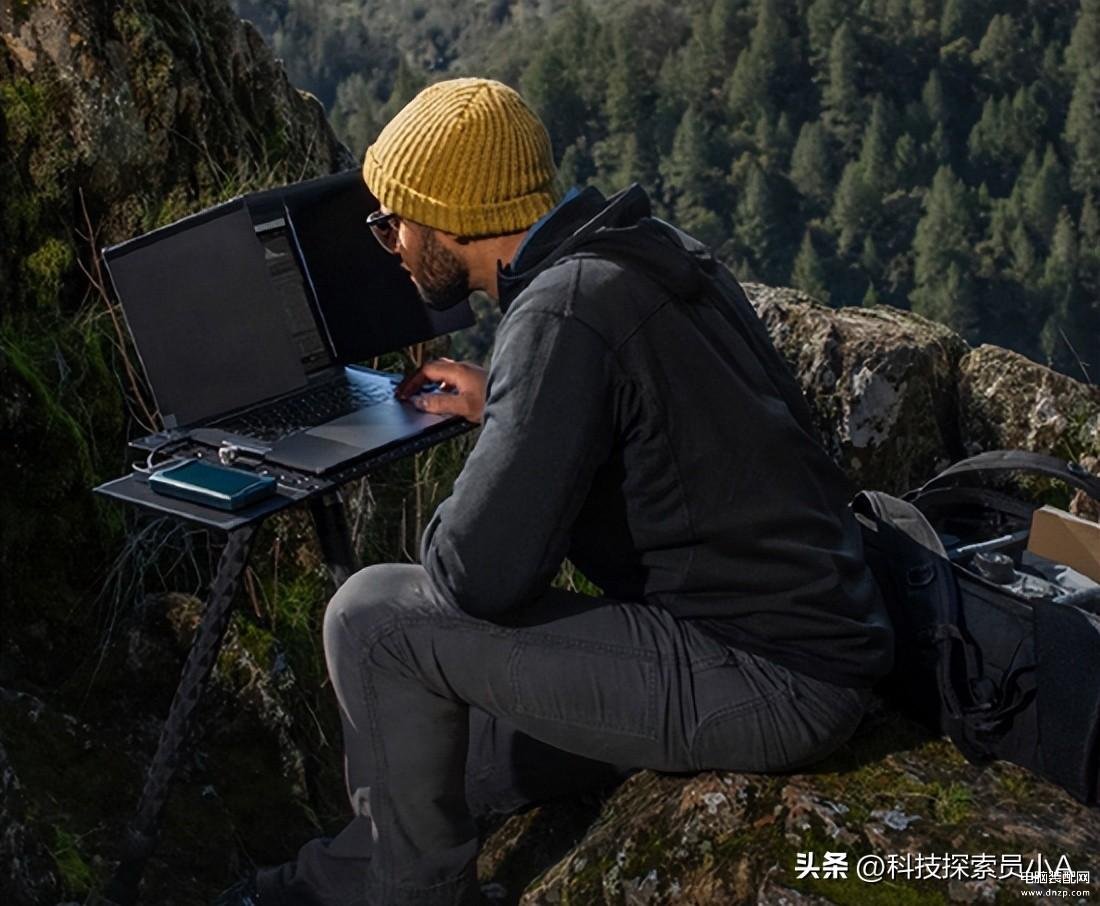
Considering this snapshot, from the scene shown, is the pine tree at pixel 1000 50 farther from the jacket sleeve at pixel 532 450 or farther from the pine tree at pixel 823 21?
the jacket sleeve at pixel 532 450

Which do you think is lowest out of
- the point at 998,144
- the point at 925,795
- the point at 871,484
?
the point at 998,144

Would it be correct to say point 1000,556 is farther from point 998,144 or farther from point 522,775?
point 998,144

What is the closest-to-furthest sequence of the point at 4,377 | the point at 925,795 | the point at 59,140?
the point at 925,795
the point at 4,377
the point at 59,140

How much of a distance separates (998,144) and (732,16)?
17.1 m

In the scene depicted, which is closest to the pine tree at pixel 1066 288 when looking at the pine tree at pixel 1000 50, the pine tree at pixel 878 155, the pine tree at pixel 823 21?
the pine tree at pixel 878 155

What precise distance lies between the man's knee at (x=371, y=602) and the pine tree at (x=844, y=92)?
285ft

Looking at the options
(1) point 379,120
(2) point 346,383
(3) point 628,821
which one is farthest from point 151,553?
(1) point 379,120

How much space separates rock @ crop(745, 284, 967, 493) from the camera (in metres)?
4.64

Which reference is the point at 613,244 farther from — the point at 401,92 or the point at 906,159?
the point at 906,159

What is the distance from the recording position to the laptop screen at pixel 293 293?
3408mm

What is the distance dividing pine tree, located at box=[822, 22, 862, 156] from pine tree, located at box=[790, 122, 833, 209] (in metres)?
1.87

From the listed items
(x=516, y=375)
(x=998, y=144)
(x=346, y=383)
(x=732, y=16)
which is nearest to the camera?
(x=516, y=375)

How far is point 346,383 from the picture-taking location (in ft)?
11.4

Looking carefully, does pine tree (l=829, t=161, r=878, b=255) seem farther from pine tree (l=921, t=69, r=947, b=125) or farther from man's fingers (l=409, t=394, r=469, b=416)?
man's fingers (l=409, t=394, r=469, b=416)
